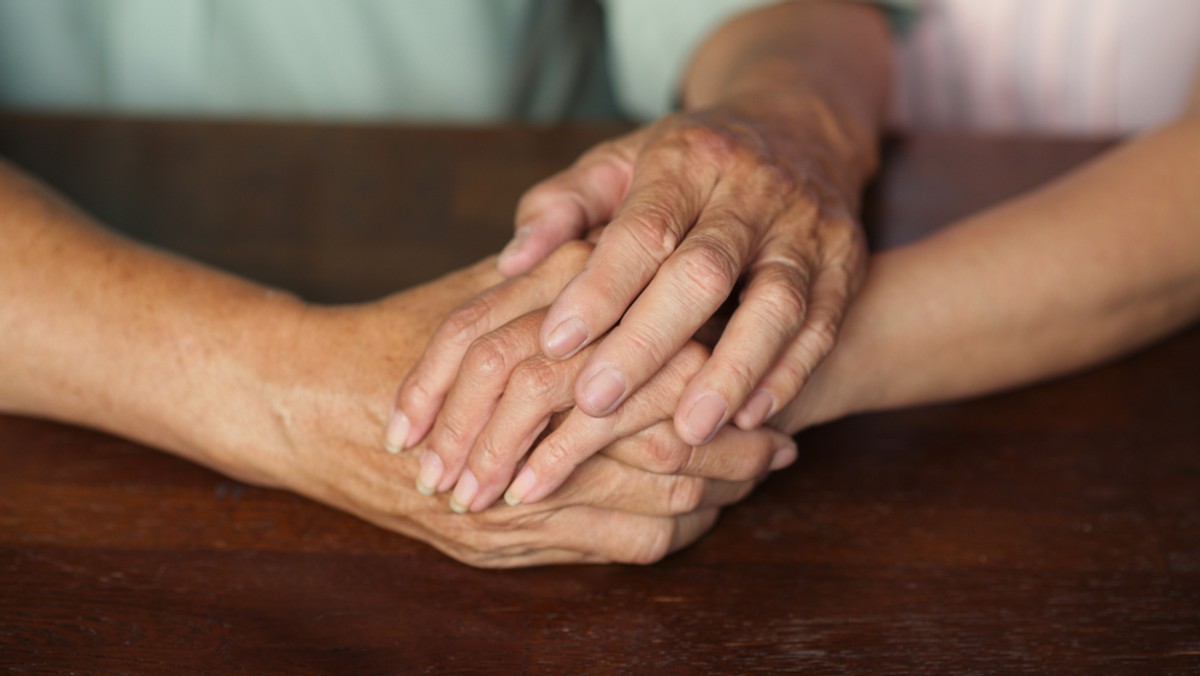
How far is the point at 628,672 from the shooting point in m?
0.65

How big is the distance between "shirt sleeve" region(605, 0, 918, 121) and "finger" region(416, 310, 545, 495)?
585 mm

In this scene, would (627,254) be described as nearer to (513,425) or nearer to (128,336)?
(513,425)

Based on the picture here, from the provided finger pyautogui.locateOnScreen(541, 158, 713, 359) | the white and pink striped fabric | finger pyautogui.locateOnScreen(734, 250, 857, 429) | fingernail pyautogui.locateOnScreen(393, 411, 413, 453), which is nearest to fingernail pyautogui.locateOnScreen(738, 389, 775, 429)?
finger pyautogui.locateOnScreen(734, 250, 857, 429)

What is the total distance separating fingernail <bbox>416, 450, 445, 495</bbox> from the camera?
0.71 m

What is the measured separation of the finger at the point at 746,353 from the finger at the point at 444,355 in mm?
129

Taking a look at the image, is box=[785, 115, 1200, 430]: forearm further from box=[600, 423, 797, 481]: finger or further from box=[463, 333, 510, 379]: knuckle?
box=[463, 333, 510, 379]: knuckle

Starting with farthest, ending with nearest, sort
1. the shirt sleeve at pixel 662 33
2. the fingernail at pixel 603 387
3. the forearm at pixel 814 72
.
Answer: the shirt sleeve at pixel 662 33
the forearm at pixel 814 72
the fingernail at pixel 603 387

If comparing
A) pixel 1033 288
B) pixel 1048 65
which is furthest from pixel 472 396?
pixel 1048 65

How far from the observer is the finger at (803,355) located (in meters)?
0.71

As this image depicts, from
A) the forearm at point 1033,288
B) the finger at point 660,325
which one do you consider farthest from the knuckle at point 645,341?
the forearm at point 1033,288

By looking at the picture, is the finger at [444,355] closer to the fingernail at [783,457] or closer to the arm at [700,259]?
the arm at [700,259]

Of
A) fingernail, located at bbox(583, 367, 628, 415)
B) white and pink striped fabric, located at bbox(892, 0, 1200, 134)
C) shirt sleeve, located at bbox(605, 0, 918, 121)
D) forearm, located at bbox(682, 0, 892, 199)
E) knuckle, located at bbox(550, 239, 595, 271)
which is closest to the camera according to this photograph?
fingernail, located at bbox(583, 367, 628, 415)

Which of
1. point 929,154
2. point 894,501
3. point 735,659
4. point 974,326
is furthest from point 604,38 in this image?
point 735,659

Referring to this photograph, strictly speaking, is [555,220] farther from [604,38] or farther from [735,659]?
[604,38]
